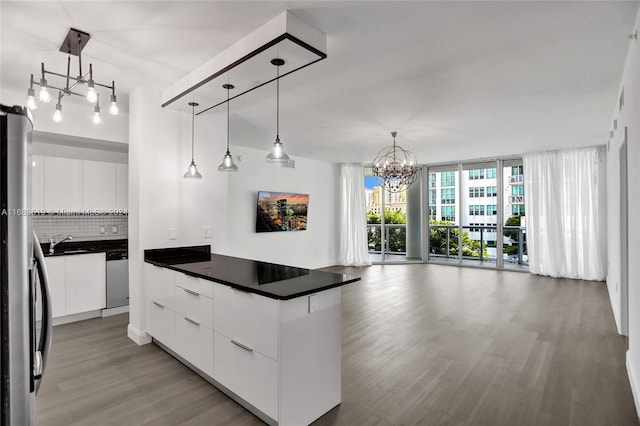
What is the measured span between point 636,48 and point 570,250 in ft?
17.7

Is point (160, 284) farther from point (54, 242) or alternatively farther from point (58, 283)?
point (54, 242)

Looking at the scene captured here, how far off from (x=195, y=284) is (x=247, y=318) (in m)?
0.77

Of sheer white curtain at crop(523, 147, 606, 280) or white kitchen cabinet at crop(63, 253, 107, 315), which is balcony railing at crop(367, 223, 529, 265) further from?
white kitchen cabinet at crop(63, 253, 107, 315)

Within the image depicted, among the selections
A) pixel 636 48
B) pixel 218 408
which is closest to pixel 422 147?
pixel 636 48

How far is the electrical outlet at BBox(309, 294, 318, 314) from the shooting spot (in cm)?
212

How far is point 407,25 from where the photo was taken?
2.35 metres

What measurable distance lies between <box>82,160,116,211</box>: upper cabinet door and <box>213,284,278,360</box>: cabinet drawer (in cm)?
312

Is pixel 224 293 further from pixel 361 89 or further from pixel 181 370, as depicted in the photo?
pixel 361 89

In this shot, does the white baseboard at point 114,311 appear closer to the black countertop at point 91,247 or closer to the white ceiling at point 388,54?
the black countertop at point 91,247

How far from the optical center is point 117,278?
14.6 ft

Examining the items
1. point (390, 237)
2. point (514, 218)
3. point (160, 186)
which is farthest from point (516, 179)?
point (160, 186)

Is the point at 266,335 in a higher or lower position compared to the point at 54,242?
lower

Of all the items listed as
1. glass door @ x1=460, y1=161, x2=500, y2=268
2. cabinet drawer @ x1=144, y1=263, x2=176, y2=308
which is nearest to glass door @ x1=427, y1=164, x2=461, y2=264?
glass door @ x1=460, y1=161, x2=500, y2=268

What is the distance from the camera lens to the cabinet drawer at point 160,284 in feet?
9.96
